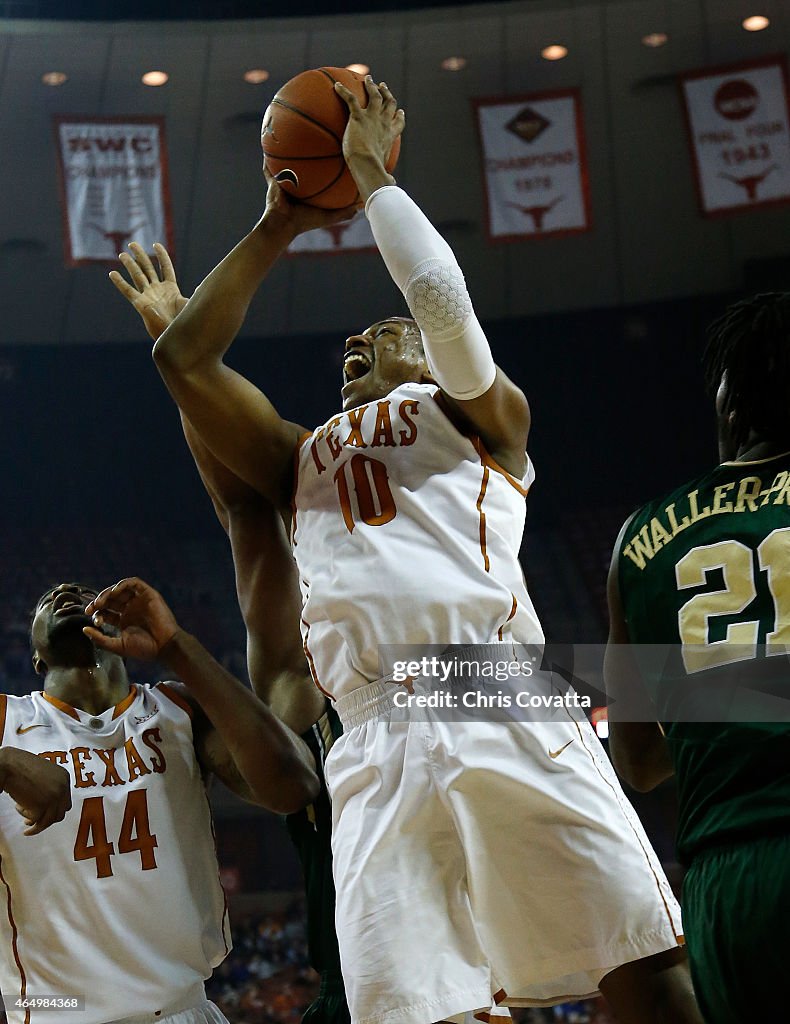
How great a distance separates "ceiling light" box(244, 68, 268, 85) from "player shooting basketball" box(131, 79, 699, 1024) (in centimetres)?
1296

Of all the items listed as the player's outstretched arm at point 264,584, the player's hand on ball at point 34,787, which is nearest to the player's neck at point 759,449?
the player's outstretched arm at point 264,584

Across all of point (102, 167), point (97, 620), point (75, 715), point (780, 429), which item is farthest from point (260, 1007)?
point (780, 429)

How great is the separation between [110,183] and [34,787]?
34.8ft

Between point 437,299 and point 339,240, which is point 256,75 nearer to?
point 339,240

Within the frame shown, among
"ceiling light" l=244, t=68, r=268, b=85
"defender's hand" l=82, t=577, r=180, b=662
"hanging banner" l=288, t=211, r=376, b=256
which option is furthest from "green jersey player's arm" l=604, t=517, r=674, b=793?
"ceiling light" l=244, t=68, r=268, b=85

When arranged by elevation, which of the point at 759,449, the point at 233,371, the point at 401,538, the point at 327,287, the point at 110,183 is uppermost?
the point at 110,183

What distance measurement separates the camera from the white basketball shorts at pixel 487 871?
7.78ft

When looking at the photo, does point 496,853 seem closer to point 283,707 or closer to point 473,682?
point 473,682

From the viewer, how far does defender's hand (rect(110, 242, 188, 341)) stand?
11.8 feet

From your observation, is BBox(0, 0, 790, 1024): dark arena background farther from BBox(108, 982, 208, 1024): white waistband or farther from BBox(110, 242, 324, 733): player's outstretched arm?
BBox(110, 242, 324, 733): player's outstretched arm

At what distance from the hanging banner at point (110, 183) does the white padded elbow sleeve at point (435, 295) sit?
34.1 feet

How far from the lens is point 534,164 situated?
502 inches

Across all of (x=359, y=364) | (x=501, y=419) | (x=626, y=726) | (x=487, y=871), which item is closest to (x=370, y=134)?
(x=359, y=364)

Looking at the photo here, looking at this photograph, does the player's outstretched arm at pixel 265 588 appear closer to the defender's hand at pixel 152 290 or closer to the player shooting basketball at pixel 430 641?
the player shooting basketball at pixel 430 641
